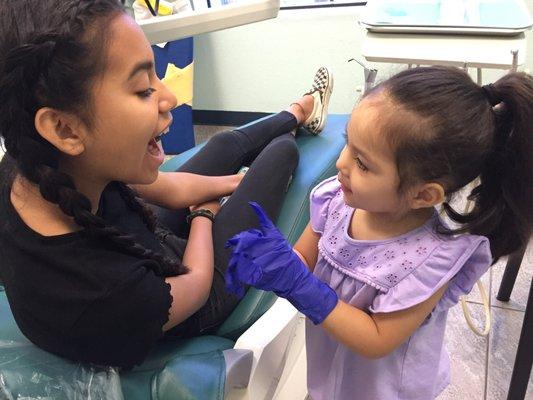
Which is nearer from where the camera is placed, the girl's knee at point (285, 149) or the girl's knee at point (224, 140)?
the girl's knee at point (285, 149)

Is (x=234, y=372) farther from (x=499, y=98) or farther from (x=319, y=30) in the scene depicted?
(x=319, y=30)

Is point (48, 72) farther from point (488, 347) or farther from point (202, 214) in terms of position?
point (488, 347)

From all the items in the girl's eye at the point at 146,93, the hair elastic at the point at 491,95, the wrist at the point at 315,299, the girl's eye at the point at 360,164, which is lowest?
the wrist at the point at 315,299

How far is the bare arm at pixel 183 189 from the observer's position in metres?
1.26

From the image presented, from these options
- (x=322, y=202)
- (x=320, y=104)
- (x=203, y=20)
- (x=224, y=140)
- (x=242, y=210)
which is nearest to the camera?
(x=322, y=202)

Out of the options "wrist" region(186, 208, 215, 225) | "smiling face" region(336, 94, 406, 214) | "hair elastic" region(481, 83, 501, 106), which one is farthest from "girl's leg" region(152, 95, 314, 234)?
"hair elastic" region(481, 83, 501, 106)

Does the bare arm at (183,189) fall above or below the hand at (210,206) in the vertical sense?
above

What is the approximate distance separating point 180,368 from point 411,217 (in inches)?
18.8

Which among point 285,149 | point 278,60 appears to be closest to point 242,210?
point 285,149

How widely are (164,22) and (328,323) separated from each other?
663mm

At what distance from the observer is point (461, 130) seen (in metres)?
0.66

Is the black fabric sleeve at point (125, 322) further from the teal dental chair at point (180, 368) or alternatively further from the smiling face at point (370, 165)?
the smiling face at point (370, 165)

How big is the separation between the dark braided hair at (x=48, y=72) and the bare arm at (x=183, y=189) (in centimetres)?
47

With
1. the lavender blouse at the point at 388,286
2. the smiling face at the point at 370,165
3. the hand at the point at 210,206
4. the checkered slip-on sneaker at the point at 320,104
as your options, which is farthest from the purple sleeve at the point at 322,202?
the checkered slip-on sneaker at the point at 320,104
